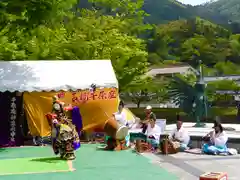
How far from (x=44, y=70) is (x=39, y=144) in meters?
2.48

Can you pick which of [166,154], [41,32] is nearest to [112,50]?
[41,32]

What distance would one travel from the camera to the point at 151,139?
12148mm

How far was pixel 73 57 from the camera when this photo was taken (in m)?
19.8

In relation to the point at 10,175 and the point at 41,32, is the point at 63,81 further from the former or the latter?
the point at 10,175

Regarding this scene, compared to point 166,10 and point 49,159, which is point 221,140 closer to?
point 49,159

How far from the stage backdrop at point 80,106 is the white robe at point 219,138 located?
14.4 feet

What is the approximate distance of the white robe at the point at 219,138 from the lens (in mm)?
11102

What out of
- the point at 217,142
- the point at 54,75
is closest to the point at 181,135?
the point at 217,142

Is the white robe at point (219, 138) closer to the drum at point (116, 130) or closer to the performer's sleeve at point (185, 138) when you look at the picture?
the performer's sleeve at point (185, 138)

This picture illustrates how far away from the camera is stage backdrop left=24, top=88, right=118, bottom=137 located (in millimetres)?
13875

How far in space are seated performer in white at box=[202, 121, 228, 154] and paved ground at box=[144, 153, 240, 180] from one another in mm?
310

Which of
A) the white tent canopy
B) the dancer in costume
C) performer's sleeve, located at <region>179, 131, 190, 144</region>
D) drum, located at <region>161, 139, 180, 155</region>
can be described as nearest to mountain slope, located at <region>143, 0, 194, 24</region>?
the white tent canopy

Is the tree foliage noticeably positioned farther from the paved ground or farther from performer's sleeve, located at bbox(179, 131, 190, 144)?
the paved ground

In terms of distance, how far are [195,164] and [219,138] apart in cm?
146
